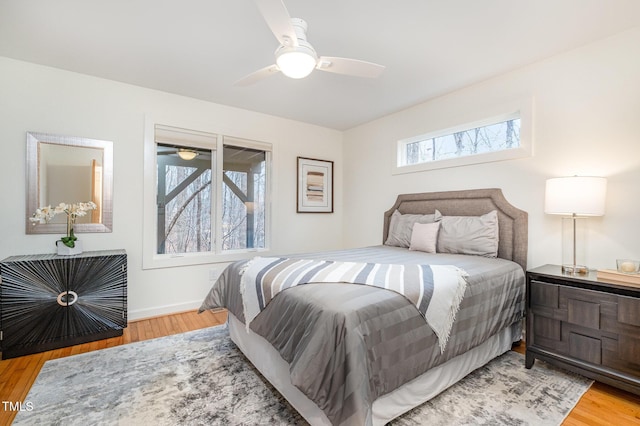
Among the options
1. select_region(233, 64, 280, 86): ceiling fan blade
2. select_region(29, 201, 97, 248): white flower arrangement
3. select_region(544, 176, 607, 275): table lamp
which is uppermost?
select_region(233, 64, 280, 86): ceiling fan blade

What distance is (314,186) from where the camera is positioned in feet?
15.0

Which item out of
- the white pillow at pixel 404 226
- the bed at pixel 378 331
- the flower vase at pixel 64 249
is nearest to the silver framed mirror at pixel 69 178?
the flower vase at pixel 64 249

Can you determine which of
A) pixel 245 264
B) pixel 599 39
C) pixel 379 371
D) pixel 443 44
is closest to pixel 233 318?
pixel 245 264

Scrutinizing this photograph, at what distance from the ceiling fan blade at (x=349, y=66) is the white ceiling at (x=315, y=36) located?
347 millimetres

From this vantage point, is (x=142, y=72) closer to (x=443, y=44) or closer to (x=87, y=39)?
(x=87, y=39)

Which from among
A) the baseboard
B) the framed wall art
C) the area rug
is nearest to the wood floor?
the area rug

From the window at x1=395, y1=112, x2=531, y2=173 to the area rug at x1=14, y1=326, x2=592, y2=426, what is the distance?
6.18 feet

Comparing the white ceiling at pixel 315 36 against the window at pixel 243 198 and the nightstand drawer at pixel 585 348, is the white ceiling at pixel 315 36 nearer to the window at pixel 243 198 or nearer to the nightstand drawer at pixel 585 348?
the window at pixel 243 198

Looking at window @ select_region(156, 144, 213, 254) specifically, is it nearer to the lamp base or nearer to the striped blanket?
the striped blanket

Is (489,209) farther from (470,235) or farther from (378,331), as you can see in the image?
(378,331)

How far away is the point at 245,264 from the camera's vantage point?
2.37 metres

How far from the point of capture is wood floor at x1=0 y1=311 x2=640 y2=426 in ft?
5.48

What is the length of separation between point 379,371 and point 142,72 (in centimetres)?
329

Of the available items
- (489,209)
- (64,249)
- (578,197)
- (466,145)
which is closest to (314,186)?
(466,145)
